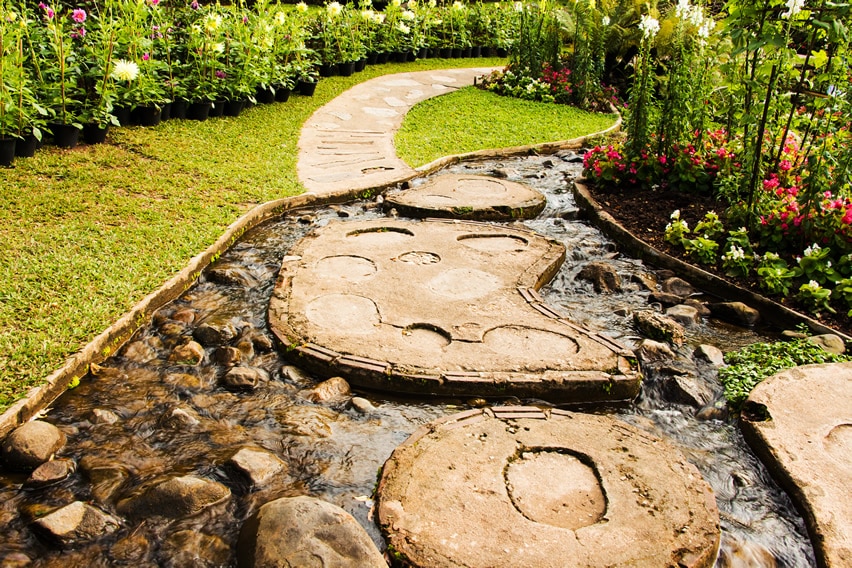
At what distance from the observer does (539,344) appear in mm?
3895

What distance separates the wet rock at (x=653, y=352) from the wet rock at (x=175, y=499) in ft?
7.81

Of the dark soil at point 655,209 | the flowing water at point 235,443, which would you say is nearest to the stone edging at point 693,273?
the dark soil at point 655,209

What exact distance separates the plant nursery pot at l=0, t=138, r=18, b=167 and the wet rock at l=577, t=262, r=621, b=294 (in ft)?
15.2

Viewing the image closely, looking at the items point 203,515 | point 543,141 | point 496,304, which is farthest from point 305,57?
point 203,515

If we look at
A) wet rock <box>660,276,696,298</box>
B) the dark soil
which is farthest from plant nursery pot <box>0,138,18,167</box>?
wet rock <box>660,276,696,298</box>

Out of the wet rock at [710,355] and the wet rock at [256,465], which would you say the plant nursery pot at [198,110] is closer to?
the wet rock at [256,465]

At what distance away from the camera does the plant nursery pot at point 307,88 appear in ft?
31.0

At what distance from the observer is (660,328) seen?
425cm

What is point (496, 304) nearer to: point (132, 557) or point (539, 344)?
point (539, 344)

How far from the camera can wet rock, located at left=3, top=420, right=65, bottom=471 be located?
2869 millimetres

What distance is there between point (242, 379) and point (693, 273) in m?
3.27

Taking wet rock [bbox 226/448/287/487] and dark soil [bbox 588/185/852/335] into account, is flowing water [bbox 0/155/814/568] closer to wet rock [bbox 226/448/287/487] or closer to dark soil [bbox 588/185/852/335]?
wet rock [bbox 226/448/287/487]

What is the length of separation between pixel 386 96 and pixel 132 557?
8.47 m

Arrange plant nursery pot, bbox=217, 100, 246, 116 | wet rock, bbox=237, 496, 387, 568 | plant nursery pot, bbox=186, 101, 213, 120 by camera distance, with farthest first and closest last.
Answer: plant nursery pot, bbox=217, 100, 246, 116, plant nursery pot, bbox=186, 101, 213, 120, wet rock, bbox=237, 496, 387, 568
